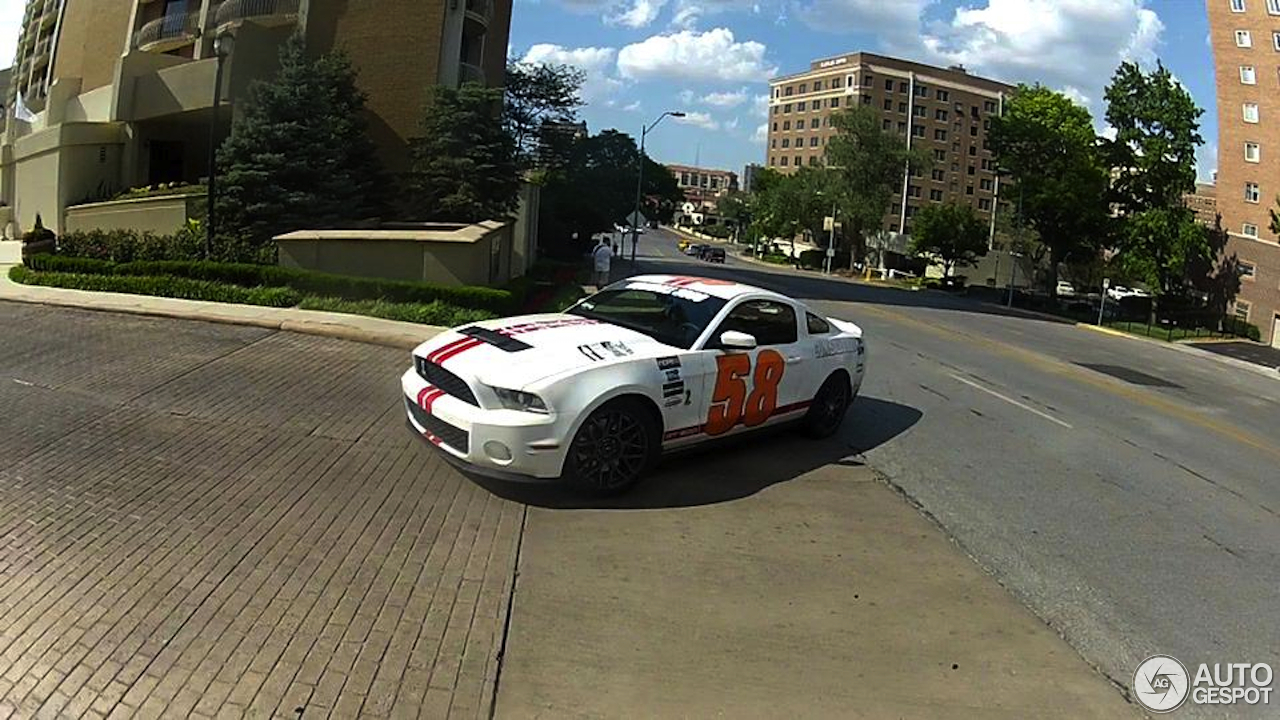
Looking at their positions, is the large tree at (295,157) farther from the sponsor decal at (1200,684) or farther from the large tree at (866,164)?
the large tree at (866,164)

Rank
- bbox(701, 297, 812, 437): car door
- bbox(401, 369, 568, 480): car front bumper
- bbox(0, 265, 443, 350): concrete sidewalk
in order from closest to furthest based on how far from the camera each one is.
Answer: bbox(401, 369, 568, 480): car front bumper
bbox(701, 297, 812, 437): car door
bbox(0, 265, 443, 350): concrete sidewalk

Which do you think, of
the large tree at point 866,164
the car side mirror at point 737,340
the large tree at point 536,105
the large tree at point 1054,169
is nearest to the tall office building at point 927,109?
the large tree at point 866,164

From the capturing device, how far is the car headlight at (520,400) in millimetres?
5905

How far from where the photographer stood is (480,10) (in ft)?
99.1

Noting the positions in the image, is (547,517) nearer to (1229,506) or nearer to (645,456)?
(645,456)

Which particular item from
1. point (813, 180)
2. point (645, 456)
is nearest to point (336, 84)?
point (645, 456)

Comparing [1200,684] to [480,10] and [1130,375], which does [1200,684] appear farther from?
[480,10]

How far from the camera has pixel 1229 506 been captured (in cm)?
782

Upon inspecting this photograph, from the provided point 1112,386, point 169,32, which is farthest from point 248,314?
point 169,32

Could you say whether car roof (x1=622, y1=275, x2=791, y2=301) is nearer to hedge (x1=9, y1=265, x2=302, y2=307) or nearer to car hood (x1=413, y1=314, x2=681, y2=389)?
car hood (x1=413, y1=314, x2=681, y2=389)

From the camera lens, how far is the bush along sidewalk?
1502cm

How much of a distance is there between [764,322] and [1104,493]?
3249 millimetres

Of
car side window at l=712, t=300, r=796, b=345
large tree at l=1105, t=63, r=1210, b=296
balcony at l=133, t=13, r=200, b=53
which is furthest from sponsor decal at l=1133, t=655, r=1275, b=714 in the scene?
large tree at l=1105, t=63, r=1210, b=296

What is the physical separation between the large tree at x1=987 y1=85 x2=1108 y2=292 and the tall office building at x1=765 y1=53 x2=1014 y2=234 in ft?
202
